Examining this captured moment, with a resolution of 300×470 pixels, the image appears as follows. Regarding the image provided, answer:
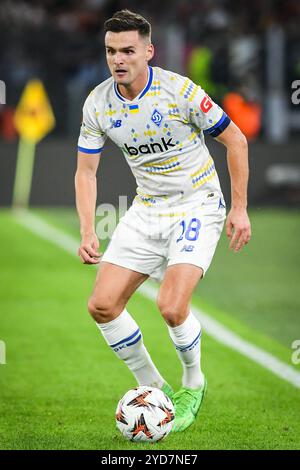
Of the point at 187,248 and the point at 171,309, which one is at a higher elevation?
the point at 187,248

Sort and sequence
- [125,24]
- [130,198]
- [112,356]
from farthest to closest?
[130,198]
[112,356]
[125,24]

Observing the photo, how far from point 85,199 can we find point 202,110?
2.72 ft

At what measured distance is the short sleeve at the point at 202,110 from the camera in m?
6.11

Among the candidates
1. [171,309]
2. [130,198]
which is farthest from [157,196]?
[130,198]

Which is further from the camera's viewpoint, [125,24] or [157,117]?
[157,117]

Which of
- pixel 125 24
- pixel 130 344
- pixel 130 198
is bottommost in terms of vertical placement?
pixel 130 198

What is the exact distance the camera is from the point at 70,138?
59.9 feet

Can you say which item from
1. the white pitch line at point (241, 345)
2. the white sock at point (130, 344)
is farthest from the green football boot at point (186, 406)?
the white pitch line at point (241, 345)

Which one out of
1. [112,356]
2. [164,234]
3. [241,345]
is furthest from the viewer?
[241,345]

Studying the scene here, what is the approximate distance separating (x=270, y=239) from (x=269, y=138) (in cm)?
359

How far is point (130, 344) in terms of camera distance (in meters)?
6.28

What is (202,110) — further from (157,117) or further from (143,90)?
(143,90)
